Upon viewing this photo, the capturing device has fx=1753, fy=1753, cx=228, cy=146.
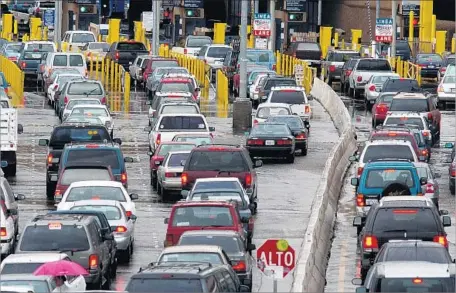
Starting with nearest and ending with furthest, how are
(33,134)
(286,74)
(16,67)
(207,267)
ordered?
(207,267) → (33,134) → (16,67) → (286,74)

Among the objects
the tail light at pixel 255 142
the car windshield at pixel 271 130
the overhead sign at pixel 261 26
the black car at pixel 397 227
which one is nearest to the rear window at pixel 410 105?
the car windshield at pixel 271 130

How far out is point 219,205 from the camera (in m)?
31.0

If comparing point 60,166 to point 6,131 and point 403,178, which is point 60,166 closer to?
point 6,131

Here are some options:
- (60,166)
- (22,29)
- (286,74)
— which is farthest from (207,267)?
(22,29)

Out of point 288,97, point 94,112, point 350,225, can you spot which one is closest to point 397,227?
point 350,225

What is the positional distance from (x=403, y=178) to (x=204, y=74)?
38308 mm

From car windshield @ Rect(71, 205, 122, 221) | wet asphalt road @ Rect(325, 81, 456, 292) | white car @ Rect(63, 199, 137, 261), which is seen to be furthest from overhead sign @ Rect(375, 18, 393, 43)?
car windshield @ Rect(71, 205, 122, 221)

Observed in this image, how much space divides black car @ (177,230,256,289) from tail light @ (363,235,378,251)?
2110mm

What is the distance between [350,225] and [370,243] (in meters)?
8.05

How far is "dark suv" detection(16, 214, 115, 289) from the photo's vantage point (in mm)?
27406

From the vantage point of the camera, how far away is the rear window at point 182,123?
47.2 meters

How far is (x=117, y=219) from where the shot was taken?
31484 mm

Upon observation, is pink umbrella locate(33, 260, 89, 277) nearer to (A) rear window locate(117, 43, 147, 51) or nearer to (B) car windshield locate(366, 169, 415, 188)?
(B) car windshield locate(366, 169, 415, 188)

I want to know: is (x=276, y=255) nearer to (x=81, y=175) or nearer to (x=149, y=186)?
(x=81, y=175)
